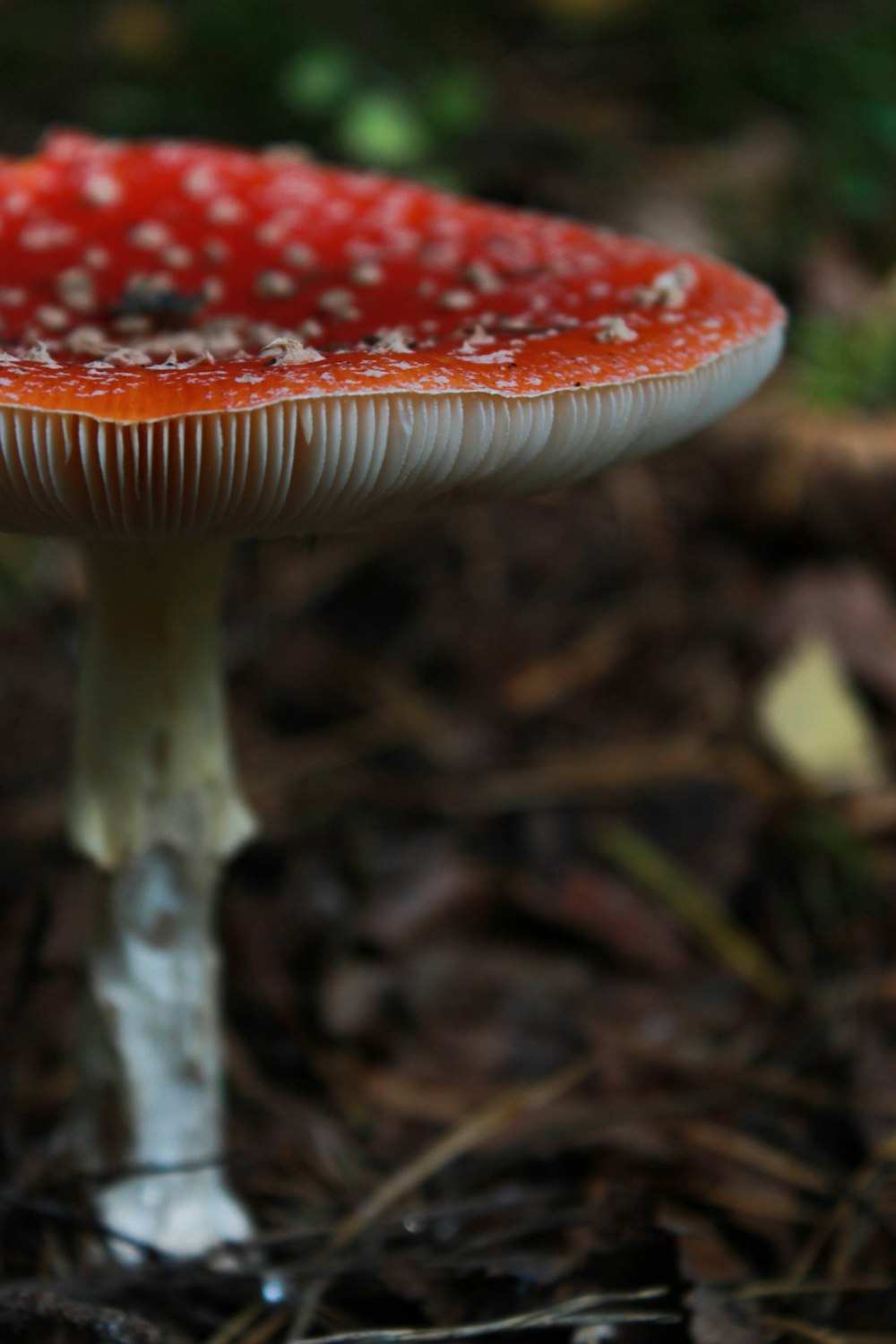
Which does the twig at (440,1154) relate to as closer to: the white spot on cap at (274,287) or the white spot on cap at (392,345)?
the white spot on cap at (392,345)

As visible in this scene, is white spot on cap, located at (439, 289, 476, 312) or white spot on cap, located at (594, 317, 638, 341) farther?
white spot on cap, located at (439, 289, 476, 312)

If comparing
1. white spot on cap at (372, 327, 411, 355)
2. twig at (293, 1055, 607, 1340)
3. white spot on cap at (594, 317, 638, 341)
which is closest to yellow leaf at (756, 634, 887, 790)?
twig at (293, 1055, 607, 1340)

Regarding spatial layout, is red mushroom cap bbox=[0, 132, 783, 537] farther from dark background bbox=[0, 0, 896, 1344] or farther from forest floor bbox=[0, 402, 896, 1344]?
forest floor bbox=[0, 402, 896, 1344]

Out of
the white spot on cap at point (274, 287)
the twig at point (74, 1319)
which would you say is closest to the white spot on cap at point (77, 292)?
the white spot on cap at point (274, 287)

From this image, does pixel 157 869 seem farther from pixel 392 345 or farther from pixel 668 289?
pixel 668 289

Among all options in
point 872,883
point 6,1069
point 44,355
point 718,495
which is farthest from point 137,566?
point 718,495

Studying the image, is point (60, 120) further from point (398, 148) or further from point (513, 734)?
point (513, 734)
